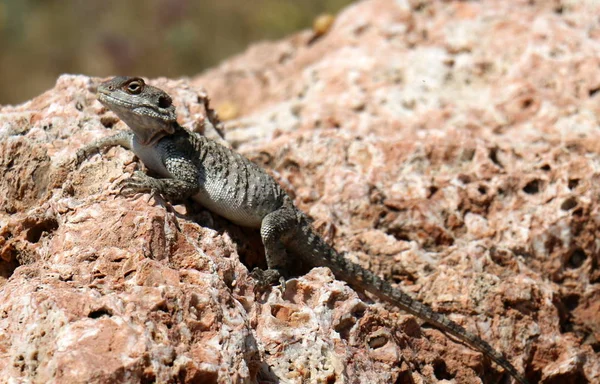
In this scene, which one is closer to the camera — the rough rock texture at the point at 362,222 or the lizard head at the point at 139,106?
the rough rock texture at the point at 362,222

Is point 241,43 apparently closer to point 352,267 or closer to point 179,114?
point 179,114

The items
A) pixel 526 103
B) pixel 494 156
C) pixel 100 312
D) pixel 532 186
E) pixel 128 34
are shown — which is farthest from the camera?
pixel 128 34

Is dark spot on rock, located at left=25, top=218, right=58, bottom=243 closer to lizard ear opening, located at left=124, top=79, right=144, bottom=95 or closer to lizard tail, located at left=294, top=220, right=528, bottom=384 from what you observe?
lizard ear opening, located at left=124, top=79, right=144, bottom=95

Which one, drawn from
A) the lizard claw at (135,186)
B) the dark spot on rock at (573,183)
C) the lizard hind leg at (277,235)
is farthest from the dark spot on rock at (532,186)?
the lizard claw at (135,186)

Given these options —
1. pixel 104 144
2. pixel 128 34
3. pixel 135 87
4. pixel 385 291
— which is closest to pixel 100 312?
pixel 104 144

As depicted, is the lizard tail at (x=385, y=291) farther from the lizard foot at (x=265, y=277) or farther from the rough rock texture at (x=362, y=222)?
the lizard foot at (x=265, y=277)

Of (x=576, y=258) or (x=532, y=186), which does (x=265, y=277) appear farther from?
(x=576, y=258)
